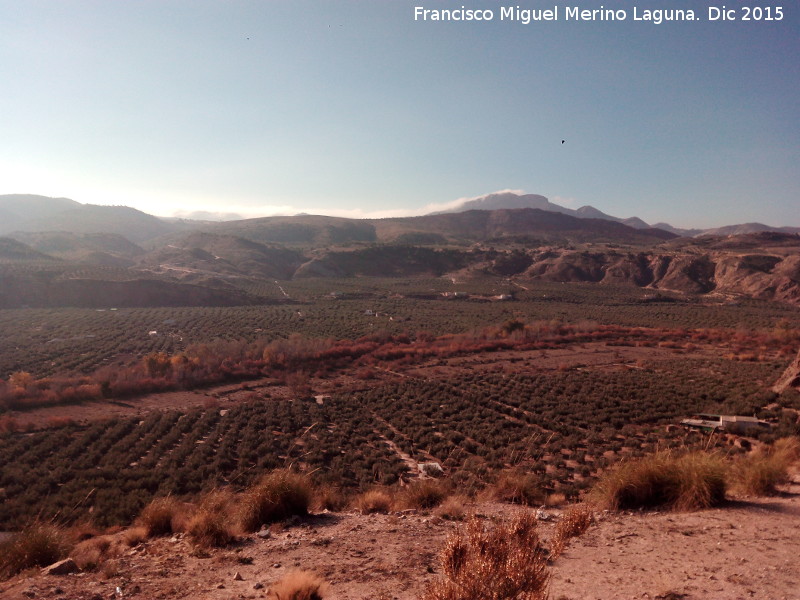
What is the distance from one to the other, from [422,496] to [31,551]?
505 cm

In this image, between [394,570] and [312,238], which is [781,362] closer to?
[394,570]

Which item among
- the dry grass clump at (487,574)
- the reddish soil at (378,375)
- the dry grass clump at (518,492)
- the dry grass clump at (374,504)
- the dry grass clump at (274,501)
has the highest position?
the dry grass clump at (487,574)

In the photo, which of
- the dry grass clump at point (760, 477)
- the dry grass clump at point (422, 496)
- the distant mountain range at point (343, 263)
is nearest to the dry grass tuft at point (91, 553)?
the dry grass clump at point (422, 496)

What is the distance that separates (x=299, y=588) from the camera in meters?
4.12

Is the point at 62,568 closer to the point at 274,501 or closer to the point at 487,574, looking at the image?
the point at 274,501

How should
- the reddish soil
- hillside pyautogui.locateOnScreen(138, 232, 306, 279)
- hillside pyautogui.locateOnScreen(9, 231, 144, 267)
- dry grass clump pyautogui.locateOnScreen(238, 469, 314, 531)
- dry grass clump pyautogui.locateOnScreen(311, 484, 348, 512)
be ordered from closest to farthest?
dry grass clump pyautogui.locateOnScreen(238, 469, 314, 531)
dry grass clump pyautogui.locateOnScreen(311, 484, 348, 512)
the reddish soil
hillside pyautogui.locateOnScreen(138, 232, 306, 279)
hillside pyautogui.locateOnScreen(9, 231, 144, 267)

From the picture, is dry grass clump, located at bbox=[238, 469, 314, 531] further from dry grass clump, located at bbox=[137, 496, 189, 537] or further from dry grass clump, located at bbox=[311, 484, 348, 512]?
dry grass clump, located at bbox=[137, 496, 189, 537]

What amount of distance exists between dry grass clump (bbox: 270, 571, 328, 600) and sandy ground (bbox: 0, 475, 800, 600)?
205 mm

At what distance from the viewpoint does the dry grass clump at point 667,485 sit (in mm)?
6051

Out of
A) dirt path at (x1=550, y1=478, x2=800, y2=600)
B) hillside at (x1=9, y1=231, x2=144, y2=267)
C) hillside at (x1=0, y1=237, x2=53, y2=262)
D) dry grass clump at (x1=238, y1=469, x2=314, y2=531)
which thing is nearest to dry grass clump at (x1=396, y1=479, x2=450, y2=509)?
dry grass clump at (x1=238, y1=469, x2=314, y2=531)

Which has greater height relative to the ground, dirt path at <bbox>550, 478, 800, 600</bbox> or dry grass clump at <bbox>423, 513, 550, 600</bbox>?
dry grass clump at <bbox>423, 513, 550, 600</bbox>

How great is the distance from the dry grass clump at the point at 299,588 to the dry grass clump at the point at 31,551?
3.20 meters

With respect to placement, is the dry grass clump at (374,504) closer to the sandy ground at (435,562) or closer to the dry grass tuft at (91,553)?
the sandy ground at (435,562)

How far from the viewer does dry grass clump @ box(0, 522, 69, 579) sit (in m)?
5.19
